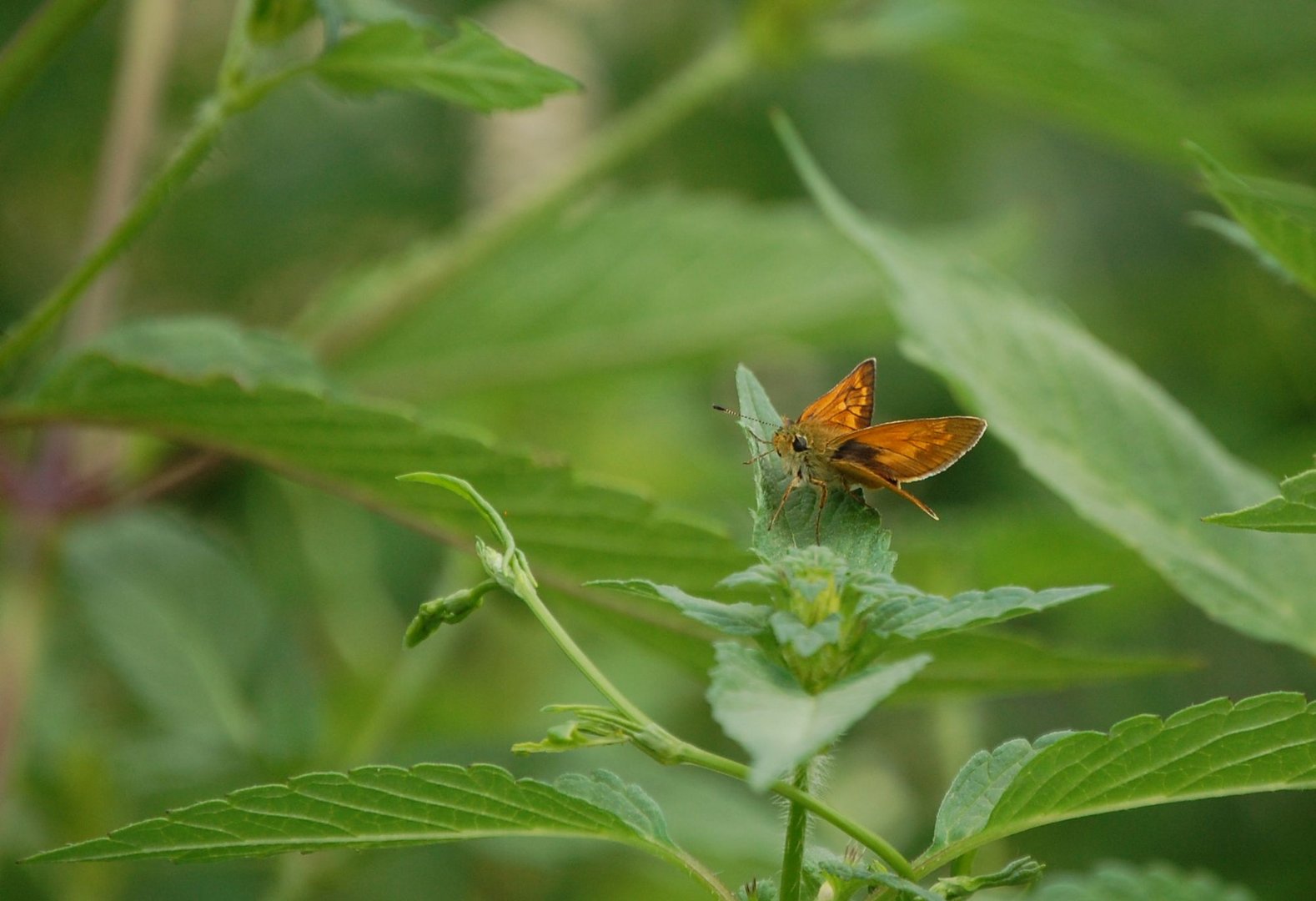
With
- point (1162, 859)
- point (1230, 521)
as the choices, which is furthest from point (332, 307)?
point (1162, 859)

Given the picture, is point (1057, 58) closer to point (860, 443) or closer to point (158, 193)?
point (860, 443)

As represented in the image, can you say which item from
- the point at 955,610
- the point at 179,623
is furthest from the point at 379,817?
the point at 179,623

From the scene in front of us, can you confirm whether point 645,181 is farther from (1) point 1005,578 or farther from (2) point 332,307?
(1) point 1005,578

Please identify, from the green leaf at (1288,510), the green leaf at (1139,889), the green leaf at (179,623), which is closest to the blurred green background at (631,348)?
the green leaf at (179,623)

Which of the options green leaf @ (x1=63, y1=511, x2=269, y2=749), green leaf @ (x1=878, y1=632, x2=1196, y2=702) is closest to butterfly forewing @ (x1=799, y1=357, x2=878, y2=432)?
green leaf @ (x1=878, y1=632, x2=1196, y2=702)

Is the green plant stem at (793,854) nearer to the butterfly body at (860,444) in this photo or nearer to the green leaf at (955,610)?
the green leaf at (955,610)

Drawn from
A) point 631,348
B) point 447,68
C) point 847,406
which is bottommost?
point 847,406

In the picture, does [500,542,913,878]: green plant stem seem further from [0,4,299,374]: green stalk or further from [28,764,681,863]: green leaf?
[0,4,299,374]: green stalk
